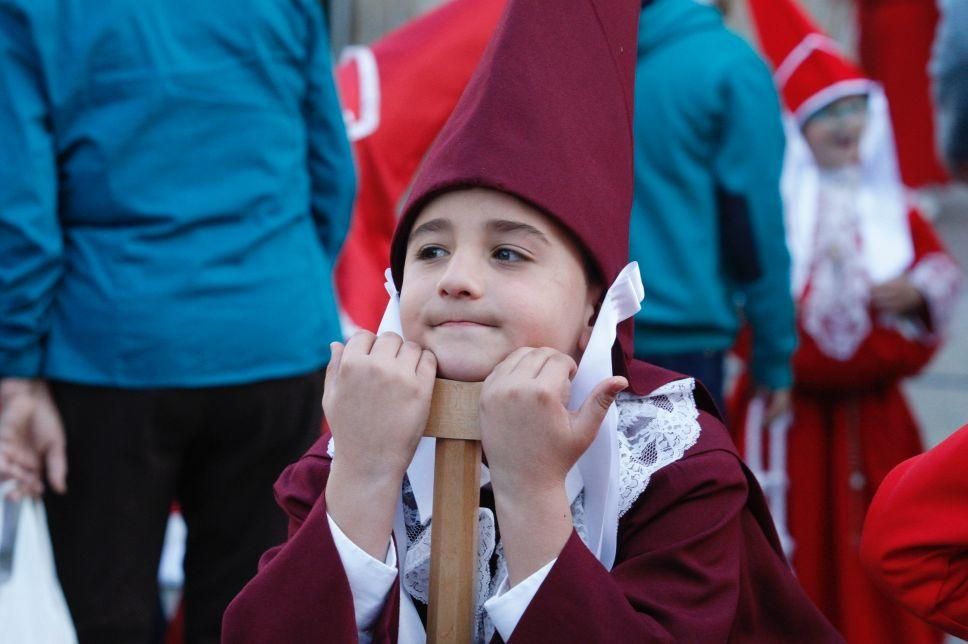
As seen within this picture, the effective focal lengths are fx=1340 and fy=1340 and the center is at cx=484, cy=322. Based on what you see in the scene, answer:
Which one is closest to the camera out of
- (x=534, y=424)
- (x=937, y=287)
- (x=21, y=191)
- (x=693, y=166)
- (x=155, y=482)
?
(x=534, y=424)

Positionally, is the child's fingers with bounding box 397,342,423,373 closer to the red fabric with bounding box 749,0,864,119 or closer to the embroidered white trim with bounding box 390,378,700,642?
the embroidered white trim with bounding box 390,378,700,642

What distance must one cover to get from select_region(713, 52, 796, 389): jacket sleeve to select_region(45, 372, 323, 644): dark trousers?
4.16ft

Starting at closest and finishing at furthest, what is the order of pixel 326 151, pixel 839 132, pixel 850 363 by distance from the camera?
1. pixel 326 151
2. pixel 850 363
3. pixel 839 132

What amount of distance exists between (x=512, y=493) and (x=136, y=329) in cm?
121

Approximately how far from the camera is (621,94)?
6.32 feet

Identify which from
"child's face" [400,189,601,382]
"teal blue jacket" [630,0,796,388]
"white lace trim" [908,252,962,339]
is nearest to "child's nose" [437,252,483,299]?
"child's face" [400,189,601,382]

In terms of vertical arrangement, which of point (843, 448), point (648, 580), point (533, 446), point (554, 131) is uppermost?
point (554, 131)

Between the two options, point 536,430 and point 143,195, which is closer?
point 536,430

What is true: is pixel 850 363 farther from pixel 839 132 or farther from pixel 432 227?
pixel 432 227

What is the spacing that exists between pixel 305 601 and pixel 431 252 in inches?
20.3

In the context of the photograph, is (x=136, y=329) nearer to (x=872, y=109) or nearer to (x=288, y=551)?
(x=288, y=551)

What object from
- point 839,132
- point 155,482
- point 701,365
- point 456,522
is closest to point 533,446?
point 456,522

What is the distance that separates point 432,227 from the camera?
187 cm

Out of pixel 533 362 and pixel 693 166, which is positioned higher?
pixel 533 362
